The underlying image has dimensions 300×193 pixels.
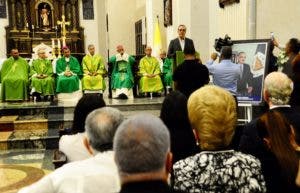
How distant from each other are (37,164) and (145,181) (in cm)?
541

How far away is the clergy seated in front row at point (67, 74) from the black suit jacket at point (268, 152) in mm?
7964

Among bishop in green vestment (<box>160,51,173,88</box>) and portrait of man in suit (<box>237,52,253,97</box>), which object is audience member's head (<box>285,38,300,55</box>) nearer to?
portrait of man in suit (<box>237,52,253,97</box>)

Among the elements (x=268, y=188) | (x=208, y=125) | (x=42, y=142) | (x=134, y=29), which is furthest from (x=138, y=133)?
(x=134, y=29)

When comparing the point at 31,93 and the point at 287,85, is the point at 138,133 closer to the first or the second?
the point at 287,85

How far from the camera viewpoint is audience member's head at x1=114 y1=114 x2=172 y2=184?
4.36ft

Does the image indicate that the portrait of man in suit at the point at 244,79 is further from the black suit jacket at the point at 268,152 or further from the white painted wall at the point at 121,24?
the white painted wall at the point at 121,24

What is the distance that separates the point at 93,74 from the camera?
10469 mm

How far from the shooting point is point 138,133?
1.36m

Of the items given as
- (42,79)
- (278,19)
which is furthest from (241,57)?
(42,79)

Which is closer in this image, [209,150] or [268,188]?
[209,150]

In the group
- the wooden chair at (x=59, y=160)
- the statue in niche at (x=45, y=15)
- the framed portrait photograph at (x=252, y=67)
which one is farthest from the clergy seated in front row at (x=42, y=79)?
the wooden chair at (x=59, y=160)

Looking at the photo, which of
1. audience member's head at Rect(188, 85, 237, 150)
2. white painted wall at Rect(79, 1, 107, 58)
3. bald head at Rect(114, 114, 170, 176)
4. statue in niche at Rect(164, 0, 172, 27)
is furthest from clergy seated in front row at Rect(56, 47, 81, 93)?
bald head at Rect(114, 114, 170, 176)

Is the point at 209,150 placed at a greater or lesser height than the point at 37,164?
greater

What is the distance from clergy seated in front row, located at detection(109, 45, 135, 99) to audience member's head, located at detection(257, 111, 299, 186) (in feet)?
27.3
